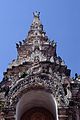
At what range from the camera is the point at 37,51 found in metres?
25.6

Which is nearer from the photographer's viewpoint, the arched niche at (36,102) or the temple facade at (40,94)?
the temple facade at (40,94)

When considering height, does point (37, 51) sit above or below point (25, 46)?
below

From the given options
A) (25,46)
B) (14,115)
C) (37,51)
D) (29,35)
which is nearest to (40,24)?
(29,35)

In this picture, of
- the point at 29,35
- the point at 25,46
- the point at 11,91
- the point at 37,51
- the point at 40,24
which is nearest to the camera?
the point at 11,91

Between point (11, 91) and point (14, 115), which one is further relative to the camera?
point (11, 91)

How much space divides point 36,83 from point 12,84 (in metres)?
1.63

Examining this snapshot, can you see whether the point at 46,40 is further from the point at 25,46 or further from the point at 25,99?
the point at 25,99

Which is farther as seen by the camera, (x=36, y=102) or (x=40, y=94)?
(x=36, y=102)

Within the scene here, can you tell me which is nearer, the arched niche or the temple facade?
the temple facade

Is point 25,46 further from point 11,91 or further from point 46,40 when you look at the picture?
point 11,91

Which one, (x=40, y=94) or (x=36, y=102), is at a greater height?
(x=40, y=94)

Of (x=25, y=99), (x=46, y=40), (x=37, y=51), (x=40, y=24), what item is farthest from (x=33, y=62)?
(x=40, y=24)

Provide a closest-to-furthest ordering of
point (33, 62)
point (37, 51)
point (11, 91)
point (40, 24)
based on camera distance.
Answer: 1. point (11, 91)
2. point (33, 62)
3. point (37, 51)
4. point (40, 24)

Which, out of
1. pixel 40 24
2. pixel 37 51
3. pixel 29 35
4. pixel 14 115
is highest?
pixel 40 24
